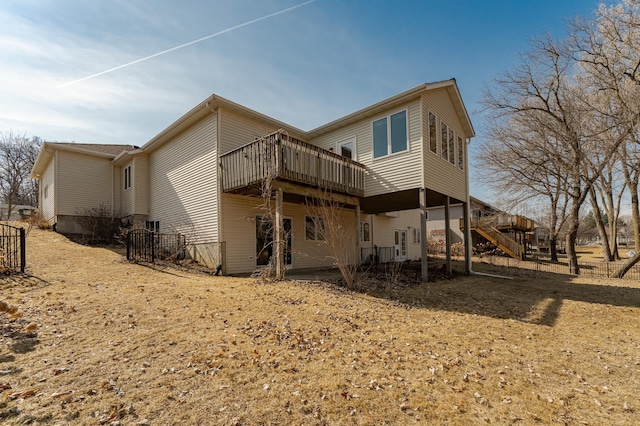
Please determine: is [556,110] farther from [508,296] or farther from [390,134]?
[508,296]

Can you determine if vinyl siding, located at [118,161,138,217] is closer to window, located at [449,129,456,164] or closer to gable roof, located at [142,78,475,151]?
gable roof, located at [142,78,475,151]

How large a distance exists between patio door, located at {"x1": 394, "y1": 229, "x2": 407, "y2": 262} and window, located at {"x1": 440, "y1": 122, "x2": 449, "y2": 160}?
30.4ft

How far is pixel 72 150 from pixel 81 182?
1700 millimetres

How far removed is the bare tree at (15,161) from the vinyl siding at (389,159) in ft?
114

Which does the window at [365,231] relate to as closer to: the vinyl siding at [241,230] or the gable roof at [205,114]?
the vinyl siding at [241,230]

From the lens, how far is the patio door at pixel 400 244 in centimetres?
2116

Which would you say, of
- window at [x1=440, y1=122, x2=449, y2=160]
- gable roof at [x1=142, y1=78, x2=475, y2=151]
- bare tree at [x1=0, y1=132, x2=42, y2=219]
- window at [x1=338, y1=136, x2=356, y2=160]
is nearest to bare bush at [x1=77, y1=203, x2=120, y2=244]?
gable roof at [x1=142, y1=78, x2=475, y2=151]

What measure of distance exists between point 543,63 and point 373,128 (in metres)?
9.87

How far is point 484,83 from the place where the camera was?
1620 centimetres

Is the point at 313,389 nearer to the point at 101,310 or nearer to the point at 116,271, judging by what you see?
the point at 101,310

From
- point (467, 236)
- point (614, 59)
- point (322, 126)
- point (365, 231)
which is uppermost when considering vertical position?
point (614, 59)

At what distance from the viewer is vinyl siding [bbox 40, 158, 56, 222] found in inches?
643

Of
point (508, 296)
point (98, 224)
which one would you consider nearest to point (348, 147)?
point (508, 296)

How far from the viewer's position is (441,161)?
40.4 ft
